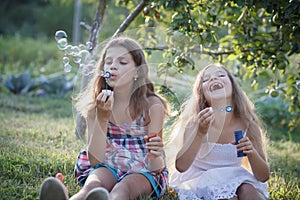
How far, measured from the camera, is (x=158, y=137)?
7.23ft

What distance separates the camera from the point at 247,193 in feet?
7.18

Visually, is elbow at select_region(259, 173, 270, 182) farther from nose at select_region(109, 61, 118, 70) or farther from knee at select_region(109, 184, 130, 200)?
nose at select_region(109, 61, 118, 70)

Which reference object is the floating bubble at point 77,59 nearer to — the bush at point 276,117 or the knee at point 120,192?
the knee at point 120,192

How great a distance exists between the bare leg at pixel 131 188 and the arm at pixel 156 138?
0.09 m

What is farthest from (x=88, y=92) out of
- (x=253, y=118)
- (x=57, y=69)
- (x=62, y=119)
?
(x=57, y=69)

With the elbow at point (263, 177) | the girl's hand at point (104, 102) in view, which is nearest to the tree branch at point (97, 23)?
the girl's hand at point (104, 102)

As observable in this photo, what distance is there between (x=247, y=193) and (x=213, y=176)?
7.2 inches

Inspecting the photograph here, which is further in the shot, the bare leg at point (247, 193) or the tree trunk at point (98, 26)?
the tree trunk at point (98, 26)

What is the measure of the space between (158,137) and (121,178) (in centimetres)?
28

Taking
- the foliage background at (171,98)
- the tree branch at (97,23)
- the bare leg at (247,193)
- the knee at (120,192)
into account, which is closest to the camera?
the knee at (120,192)

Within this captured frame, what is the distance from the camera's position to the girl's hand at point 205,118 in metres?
2.18

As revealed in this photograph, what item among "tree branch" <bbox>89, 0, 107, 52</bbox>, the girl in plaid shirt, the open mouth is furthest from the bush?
the girl in plaid shirt

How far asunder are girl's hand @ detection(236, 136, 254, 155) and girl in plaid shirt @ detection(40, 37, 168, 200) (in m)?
0.35

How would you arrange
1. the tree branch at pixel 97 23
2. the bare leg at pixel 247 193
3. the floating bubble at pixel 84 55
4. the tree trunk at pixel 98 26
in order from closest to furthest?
the bare leg at pixel 247 193 < the floating bubble at pixel 84 55 < the tree trunk at pixel 98 26 < the tree branch at pixel 97 23
